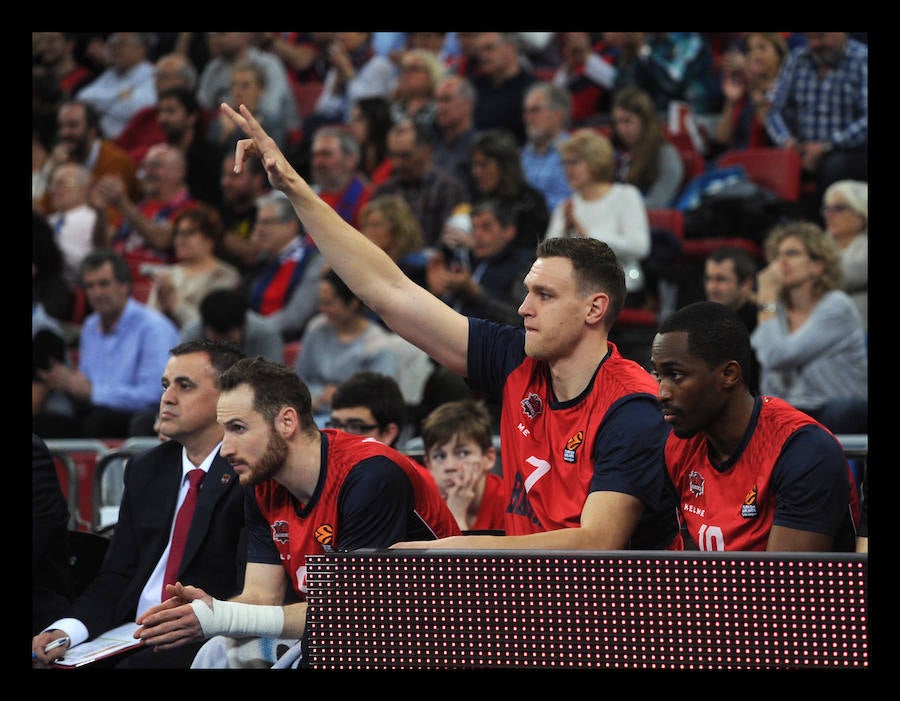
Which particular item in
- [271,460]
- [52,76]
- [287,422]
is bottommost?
[271,460]

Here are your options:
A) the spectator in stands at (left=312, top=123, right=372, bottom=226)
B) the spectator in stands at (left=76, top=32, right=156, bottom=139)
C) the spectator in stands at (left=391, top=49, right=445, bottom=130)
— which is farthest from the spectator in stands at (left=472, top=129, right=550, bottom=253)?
the spectator in stands at (left=76, top=32, right=156, bottom=139)

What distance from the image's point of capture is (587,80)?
11289 mm

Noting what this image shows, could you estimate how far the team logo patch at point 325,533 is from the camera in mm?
4375

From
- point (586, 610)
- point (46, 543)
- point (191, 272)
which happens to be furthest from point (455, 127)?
point (586, 610)

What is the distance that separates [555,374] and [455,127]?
667 cm

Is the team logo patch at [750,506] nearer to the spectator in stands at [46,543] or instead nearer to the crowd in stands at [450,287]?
the crowd in stands at [450,287]

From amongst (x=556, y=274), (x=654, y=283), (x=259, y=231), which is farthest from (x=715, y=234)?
(x=556, y=274)

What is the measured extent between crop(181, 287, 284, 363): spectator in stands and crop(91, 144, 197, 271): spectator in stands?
2.62m

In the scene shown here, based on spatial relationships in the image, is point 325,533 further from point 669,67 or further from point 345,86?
point 345,86

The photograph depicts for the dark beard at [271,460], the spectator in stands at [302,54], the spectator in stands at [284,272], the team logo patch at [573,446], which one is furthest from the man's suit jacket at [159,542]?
the spectator in stands at [302,54]

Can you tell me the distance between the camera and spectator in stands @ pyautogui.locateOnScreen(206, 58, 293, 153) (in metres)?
11.8

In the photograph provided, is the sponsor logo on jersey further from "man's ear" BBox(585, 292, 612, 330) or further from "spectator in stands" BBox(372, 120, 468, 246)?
"spectator in stands" BBox(372, 120, 468, 246)

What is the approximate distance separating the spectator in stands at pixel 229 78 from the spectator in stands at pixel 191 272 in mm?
2781
